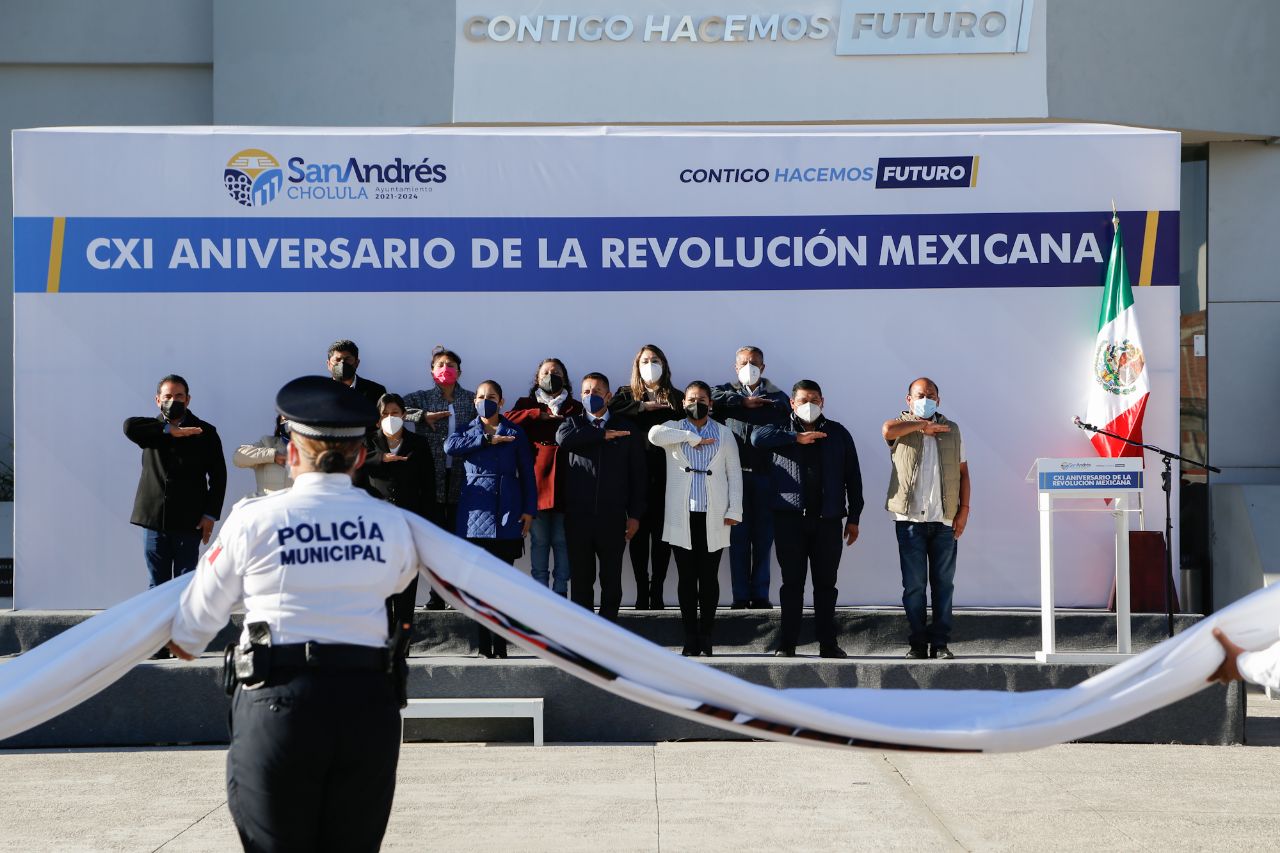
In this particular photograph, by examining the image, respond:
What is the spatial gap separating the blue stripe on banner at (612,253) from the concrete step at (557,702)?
113 inches

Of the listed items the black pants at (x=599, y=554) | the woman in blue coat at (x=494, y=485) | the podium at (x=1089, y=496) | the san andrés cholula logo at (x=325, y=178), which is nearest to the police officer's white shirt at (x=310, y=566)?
the woman in blue coat at (x=494, y=485)

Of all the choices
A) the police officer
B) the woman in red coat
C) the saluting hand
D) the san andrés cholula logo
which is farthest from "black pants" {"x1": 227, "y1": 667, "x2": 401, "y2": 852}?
the san andrés cholula logo

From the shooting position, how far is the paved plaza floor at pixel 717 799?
6586 millimetres

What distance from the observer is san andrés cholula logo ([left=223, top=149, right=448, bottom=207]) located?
1052cm

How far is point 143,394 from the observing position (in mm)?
10555

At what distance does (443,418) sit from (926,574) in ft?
11.2

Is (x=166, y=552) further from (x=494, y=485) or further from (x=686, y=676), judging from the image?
(x=686, y=676)

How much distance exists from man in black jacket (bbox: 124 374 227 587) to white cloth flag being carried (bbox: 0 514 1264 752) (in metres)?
5.41

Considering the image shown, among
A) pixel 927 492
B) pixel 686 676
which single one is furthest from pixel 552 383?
pixel 686 676

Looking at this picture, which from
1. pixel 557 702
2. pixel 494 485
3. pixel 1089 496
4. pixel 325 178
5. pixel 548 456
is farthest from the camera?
→ pixel 325 178

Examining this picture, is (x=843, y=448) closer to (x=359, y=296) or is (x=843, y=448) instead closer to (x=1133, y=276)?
(x=1133, y=276)

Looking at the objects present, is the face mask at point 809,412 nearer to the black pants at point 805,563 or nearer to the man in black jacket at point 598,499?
the black pants at point 805,563

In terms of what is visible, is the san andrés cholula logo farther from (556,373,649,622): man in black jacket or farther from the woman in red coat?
(556,373,649,622): man in black jacket

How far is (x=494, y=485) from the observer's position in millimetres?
9445
